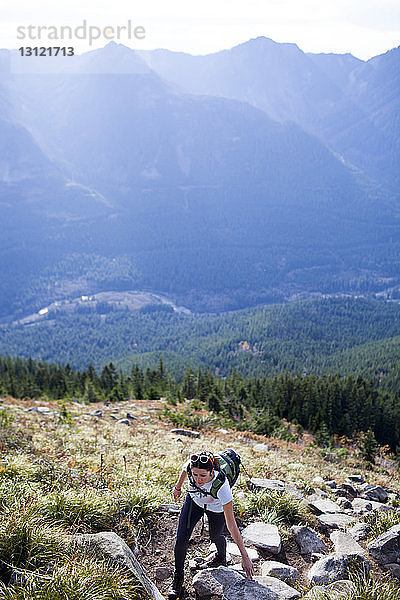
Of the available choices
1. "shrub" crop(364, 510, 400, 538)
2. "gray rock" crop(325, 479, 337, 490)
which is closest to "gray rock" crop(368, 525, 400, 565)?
"shrub" crop(364, 510, 400, 538)

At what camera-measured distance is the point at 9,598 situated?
587cm

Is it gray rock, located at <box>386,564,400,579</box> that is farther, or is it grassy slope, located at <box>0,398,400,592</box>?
grassy slope, located at <box>0,398,400,592</box>

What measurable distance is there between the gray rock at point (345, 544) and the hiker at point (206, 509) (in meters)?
3.15

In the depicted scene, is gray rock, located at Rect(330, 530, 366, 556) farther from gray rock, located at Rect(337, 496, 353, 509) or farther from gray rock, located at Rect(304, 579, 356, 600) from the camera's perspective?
gray rock, located at Rect(337, 496, 353, 509)

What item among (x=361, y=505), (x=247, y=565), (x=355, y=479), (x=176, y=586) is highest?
(x=247, y=565)

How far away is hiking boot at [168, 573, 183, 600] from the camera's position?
23.8 feet

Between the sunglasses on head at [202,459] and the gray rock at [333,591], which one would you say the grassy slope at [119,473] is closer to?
the gray rock at [333,591]

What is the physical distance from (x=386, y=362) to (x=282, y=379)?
65.6 metres

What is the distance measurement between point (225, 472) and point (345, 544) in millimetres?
4602

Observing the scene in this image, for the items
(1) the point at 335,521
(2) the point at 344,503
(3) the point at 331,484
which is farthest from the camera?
(3) the point at 331,484

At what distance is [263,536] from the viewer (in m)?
9.48

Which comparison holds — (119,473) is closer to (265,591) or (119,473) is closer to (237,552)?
(237,552)

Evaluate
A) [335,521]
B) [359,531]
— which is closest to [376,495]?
[335,521]

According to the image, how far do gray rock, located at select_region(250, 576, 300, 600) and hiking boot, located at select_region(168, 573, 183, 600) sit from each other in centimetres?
104
